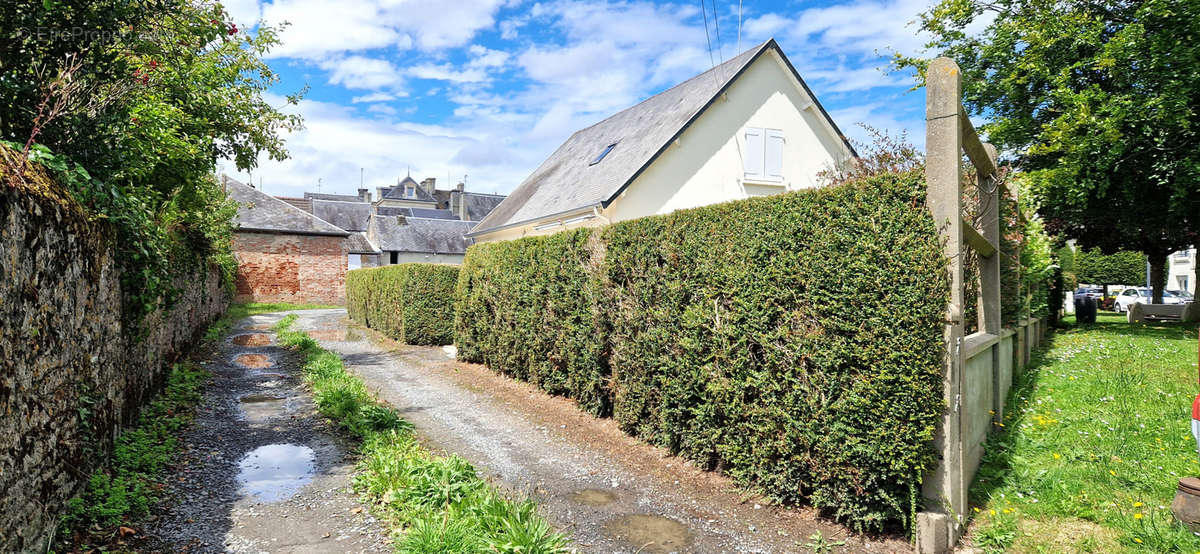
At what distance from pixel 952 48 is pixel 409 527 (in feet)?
59.8

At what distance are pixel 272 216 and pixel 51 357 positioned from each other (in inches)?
1306

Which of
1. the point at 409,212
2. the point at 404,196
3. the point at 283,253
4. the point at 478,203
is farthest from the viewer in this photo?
the point at 404,196

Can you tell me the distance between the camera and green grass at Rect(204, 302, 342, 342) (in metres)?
16.4

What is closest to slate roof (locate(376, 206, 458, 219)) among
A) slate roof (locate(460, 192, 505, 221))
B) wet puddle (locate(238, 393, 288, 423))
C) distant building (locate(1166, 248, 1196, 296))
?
slate roof (locate(460, 192, 505, 221))

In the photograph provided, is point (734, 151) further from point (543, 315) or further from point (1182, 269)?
point (1182, 269)

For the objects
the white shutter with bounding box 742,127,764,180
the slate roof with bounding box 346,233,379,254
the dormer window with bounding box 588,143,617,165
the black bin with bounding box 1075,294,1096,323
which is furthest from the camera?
the slate roof with bounding box 346,233,379,254

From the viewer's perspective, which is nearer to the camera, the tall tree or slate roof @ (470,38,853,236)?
the tall tree

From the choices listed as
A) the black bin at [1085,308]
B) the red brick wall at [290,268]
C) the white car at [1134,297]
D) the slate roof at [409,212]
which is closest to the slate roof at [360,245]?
the red brick wall at [290,268]

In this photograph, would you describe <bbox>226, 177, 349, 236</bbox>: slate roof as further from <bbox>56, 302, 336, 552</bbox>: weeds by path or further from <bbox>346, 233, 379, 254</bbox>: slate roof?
<bbox>56, 302, 336, 552</bbox>: weeds by path

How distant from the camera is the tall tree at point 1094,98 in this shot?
12336mm

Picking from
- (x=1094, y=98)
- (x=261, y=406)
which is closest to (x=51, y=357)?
(x=261, y=406)

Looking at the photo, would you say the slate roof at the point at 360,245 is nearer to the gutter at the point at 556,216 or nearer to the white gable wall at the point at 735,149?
the gutter at the point at 556,216

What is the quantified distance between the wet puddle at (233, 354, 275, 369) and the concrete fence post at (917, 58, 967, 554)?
11.2 meters

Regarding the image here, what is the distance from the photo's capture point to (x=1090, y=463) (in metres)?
5.01
